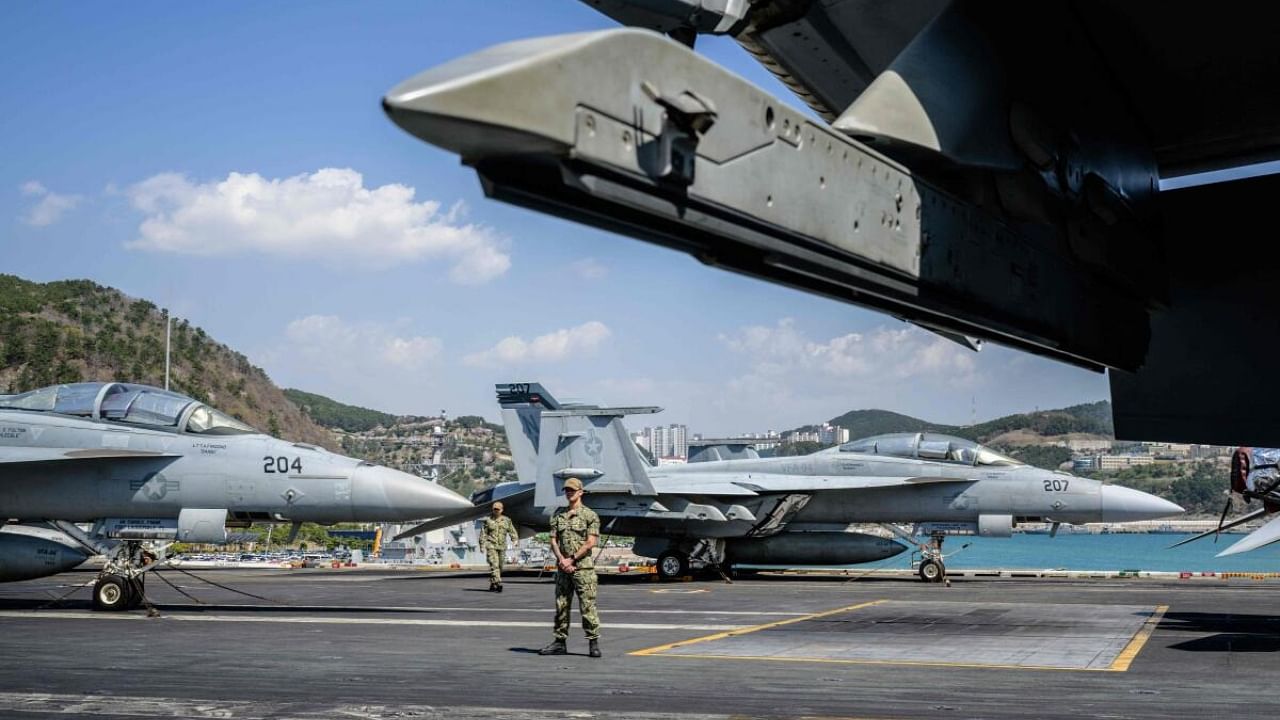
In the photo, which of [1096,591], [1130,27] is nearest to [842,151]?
[1130,27]

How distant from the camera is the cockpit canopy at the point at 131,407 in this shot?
14344 millimetres

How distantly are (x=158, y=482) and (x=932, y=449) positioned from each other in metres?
15.6

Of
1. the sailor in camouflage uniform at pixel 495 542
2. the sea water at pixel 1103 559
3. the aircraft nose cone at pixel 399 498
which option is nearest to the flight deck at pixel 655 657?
the aircraft nose cone at pixel 399 498

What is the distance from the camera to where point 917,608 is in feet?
52.7

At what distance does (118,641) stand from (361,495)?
323 centimetres

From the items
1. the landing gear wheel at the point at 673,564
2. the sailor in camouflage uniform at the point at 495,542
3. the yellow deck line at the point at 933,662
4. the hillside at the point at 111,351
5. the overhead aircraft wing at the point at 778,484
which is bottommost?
the yellow deck line at the point at 933,662

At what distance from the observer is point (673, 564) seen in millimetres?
25219

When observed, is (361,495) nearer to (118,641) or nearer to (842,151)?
(118,641)

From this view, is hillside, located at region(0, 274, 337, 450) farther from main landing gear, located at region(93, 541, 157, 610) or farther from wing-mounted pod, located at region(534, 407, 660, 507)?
main landing gear, located at region(93, 541, 157, 610)

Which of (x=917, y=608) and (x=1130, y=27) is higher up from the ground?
(x=1130, y=27)

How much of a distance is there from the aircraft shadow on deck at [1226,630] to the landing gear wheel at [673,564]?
11971 millimetres

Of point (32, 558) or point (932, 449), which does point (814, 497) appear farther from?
point (32, 558)

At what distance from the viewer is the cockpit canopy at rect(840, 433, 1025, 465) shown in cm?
2334

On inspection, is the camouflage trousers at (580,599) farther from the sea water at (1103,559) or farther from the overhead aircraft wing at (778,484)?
the sea water at (1103,559)
